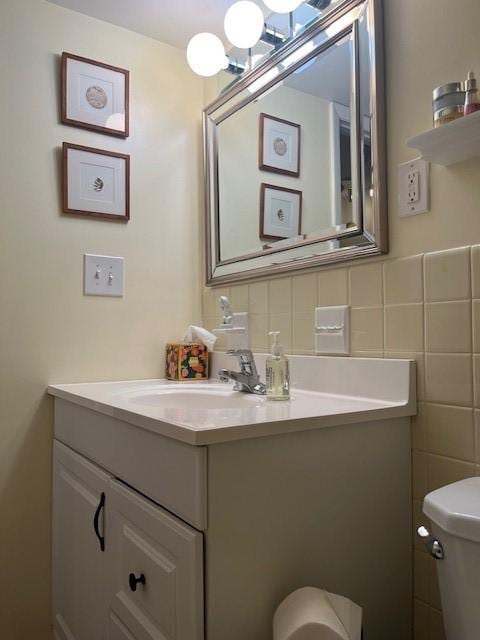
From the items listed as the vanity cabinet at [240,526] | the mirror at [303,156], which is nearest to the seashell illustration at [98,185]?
the mirror at [303,156]

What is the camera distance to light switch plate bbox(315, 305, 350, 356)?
44.2 inches

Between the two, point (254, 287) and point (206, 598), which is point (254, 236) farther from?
point (206, 598)

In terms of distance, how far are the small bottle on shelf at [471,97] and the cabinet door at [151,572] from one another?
0.83 metres

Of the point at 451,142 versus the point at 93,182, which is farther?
the point at 93,182

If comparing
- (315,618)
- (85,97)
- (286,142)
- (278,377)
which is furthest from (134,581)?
(85,97)

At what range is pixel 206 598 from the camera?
73cm

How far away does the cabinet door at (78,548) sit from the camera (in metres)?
1.06

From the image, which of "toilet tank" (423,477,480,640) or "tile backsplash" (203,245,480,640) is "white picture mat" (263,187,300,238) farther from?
Result: "toilet tank" (423,477,480,640)

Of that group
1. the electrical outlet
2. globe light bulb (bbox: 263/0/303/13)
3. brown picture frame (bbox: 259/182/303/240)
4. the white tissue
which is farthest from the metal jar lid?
the white tissue

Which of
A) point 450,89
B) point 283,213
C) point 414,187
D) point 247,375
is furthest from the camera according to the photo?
point 283,213

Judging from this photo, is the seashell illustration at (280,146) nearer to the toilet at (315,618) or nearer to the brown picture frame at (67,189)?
the brown picture frame at (67,189)

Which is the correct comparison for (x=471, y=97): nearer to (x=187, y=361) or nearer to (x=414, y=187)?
(x=414, y=187)

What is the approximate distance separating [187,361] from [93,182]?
0.62 metres

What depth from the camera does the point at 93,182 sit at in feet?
4.85
